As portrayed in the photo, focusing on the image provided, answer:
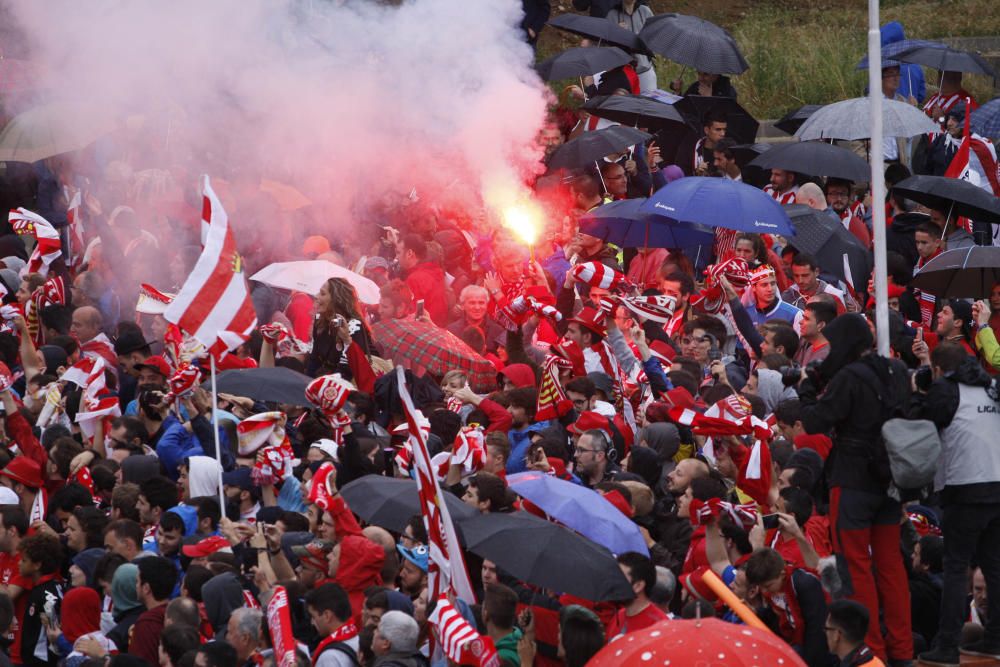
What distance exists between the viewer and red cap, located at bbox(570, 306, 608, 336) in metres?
12.0

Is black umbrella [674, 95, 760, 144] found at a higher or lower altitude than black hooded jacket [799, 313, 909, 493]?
lower

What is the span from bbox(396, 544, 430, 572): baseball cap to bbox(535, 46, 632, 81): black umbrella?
28.5ft

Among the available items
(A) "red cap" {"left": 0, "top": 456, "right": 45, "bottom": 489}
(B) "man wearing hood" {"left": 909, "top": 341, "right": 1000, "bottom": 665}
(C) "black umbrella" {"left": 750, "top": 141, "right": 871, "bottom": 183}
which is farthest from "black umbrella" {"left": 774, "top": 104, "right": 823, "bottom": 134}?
(B) "man wearing hood" {"left": 909, "top": 341, "right": 1000, "bottom": 665}

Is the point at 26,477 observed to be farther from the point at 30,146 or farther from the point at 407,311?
the point at 30,146

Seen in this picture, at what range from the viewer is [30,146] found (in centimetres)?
1617

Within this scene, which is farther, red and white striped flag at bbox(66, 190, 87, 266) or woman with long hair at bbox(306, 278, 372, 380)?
red and white striped flag at bbox(66, 190, 87, 266)

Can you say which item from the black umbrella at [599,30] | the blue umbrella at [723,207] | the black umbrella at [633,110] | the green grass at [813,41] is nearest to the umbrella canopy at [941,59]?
the black umbrella at [633,110]

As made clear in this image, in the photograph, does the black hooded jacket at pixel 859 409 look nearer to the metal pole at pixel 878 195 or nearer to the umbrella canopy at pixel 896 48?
the metal pole at pixel 878 195

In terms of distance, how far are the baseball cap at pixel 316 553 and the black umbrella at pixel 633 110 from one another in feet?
27.4

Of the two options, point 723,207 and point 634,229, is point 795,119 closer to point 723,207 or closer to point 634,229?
point 634,229

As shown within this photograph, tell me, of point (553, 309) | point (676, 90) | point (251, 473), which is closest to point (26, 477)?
point (251, 473)

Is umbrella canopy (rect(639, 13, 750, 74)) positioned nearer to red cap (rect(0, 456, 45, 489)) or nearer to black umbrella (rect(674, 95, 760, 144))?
black umbrella (rect(674, 95, 760, 144))

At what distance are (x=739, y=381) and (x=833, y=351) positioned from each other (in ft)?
11.7

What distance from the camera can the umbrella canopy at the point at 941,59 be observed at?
1803 cm
